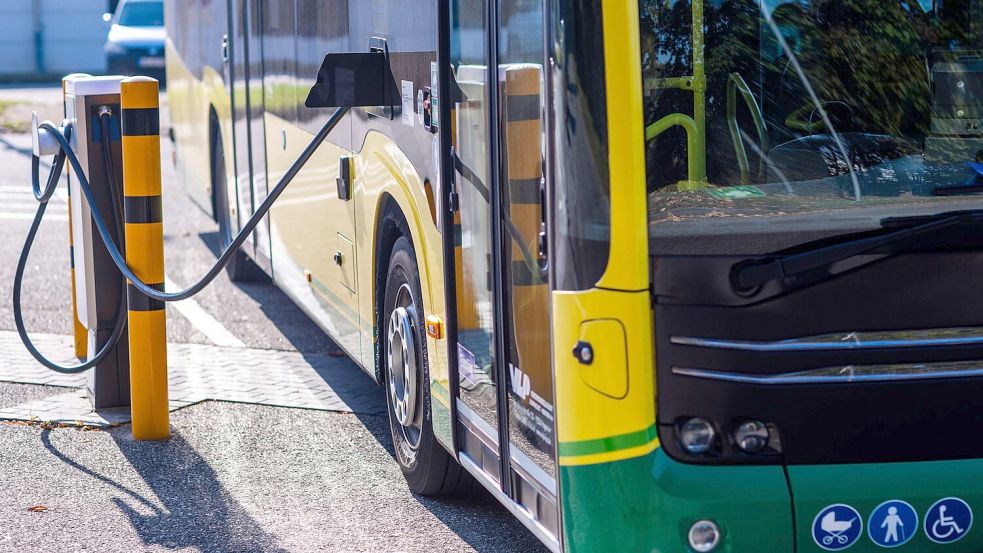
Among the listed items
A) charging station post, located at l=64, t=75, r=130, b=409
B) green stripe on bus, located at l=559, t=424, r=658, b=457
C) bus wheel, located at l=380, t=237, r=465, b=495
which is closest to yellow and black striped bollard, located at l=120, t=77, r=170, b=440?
charging station post, located at l=64, t=75, r=130, b=409

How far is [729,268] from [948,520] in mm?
874

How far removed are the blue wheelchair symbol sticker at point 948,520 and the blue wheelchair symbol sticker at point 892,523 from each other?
44 mm

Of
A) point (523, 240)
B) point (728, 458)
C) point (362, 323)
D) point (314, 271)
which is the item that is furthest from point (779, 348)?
point (314, 271)

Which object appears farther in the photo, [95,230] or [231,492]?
[95,230]

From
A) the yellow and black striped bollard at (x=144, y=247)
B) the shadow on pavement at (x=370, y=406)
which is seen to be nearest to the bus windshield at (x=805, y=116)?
the shadow on pavement at (x=370, y=406)

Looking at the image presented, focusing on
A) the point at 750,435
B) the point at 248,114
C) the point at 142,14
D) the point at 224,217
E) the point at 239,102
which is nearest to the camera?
the point at 750,435

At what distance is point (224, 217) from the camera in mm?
9156

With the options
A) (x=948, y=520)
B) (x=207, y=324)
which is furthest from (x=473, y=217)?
(x=207, y=324)

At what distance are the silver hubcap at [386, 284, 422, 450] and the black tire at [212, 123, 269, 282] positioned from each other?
3523mm

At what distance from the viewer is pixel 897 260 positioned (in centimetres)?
329

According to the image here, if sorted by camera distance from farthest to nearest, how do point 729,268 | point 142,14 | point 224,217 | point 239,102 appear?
point 142,14, point 224,217, point 239,102, point 729,268

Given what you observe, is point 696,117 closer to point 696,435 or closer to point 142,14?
point 696,435

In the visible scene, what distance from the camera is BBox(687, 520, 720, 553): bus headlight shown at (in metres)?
3.29

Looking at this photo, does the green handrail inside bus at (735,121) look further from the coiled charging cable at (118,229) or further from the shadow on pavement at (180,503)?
the shadow on pavement at (180,503)
